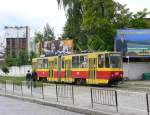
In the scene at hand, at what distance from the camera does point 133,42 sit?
55719mm

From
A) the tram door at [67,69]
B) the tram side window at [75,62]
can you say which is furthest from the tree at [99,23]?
the tram side window at [75,62]

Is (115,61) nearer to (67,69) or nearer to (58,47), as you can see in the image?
(67,69)

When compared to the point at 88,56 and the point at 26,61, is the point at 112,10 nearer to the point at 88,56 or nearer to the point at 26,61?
the point at 88,56

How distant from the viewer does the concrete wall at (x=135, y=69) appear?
178 feet

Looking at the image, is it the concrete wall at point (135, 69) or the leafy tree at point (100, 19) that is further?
the leafy tree at point (100, 19)

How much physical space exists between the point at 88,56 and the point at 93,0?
42.7ft

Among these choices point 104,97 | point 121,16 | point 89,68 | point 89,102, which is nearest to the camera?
point 104,97

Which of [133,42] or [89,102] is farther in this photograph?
[133,42]

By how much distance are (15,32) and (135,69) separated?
124 m

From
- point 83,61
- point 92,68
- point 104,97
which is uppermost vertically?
point 83,61

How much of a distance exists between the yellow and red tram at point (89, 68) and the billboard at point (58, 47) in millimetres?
14354

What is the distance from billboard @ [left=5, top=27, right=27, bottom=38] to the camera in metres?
172

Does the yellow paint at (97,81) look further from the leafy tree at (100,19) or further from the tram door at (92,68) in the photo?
the leafy tree at (100,19)

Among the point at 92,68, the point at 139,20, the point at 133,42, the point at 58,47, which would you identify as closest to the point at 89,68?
the point at 92,68
